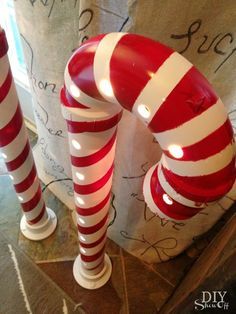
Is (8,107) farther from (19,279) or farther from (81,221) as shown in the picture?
(19,279)

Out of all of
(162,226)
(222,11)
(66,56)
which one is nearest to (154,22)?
(222,11)

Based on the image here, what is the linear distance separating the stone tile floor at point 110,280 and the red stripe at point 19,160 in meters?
0.39

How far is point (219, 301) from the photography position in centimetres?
39

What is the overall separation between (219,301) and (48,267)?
2.50ft

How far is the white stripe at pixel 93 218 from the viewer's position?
28.4 inches

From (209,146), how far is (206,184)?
47 mm

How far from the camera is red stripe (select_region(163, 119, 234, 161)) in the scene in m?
0.35

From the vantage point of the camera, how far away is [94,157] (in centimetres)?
57

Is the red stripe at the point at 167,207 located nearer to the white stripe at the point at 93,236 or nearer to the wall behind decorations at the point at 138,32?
the wall behind decorations at the point at 138,32

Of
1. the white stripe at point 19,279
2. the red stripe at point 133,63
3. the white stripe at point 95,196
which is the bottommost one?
the white stripe at point 19,279

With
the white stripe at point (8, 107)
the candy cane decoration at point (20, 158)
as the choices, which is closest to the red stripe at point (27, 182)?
the candy cane decoration at point (20, 158)

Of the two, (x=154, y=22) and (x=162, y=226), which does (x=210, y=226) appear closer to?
(x=162, y=226)

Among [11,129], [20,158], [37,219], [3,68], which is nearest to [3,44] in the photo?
[3,68]

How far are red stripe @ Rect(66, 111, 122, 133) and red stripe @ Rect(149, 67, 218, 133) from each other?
0.16m
